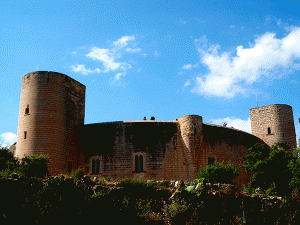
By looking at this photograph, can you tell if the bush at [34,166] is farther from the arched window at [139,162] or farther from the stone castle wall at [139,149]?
the arched window at [139,162]

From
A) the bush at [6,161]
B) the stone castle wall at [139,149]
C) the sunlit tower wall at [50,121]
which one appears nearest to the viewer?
the bush at [6,161]

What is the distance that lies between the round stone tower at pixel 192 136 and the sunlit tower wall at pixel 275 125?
10795 mm

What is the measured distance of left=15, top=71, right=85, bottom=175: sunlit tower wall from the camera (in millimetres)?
25516

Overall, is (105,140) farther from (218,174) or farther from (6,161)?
(218,174)

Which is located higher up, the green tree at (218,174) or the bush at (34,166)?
the bush at (34,166)

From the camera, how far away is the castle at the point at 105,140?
2564 centimetres

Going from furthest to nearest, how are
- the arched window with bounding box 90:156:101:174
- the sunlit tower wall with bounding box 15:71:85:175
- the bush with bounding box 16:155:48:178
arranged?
the arched window with bounding box 90:156:101:174 → the sunlit tower wall with bounding box 15:71:85:175 → the bush with bounding box 16:155:48:178

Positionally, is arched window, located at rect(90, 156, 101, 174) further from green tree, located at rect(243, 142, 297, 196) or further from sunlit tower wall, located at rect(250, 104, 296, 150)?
sunlit tower wall, located at rect(250, 104, 296, 150)

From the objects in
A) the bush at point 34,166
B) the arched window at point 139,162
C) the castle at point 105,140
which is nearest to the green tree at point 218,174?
the castle at point 105,140

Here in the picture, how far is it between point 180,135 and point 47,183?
13.9 meters

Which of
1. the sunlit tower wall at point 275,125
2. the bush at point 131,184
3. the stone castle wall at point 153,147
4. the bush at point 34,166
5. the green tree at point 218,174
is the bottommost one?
the bush at point 131,184

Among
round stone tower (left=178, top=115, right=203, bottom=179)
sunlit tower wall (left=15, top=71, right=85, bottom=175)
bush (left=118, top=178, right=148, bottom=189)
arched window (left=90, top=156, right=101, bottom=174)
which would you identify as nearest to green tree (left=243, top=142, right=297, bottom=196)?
round stone tower (left=178, top=115, right=203, bottom=179)

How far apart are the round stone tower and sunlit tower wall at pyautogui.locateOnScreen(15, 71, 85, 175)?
26.4ft

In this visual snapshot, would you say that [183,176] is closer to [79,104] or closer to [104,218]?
[79,104]
